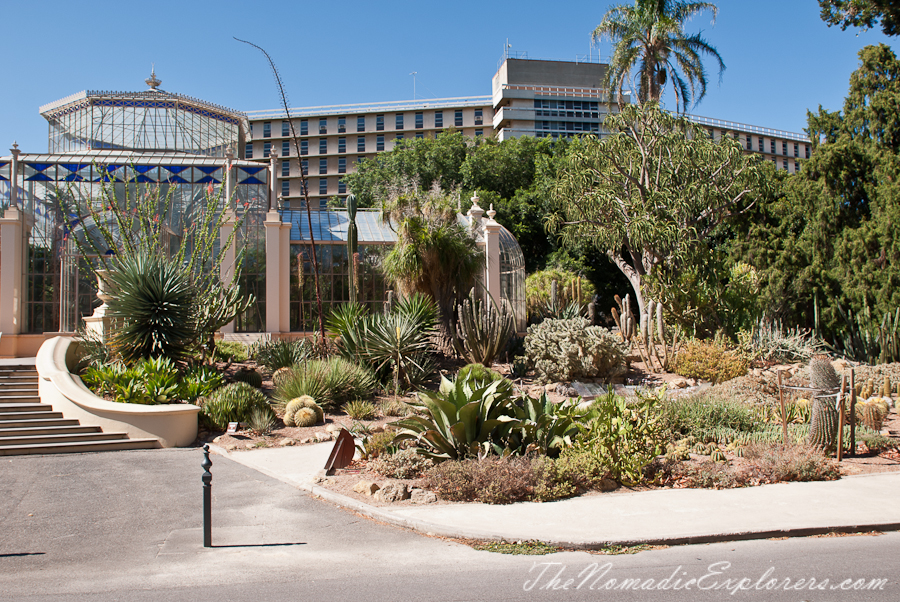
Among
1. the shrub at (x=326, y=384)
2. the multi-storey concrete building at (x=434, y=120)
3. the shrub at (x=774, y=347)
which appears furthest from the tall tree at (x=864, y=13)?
the multi-storey concrete building at (x=434, y=120)

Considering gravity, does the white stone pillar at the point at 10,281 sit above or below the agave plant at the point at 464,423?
above

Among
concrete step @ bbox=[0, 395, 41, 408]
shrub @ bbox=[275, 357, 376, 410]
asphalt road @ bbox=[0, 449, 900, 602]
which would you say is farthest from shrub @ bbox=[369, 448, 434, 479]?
concrete step @ bbox=[0, 395, 41, 408]

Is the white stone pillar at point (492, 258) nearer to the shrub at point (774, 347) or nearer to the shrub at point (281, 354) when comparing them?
the shrub at point (281, 354)

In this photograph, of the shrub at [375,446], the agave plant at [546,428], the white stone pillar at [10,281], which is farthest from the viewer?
the white stone pillar at [10,281]

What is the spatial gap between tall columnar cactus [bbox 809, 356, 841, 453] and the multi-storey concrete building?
57.7 metres

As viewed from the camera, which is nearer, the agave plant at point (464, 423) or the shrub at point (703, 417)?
the agave plant at point (464, 423)

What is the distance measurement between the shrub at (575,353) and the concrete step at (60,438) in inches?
331

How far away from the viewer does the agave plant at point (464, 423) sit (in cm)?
765

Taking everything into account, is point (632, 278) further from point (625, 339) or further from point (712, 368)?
point (712, 368)

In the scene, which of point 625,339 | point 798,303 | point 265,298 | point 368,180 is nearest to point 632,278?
point 625,339

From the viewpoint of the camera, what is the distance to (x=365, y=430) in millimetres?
9461

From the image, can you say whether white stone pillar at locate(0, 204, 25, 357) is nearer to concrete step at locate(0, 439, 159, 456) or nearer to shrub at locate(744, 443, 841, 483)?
concrete step at locate(0, 439, 159, 456)

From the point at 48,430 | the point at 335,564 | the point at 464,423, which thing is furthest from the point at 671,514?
the point at 48,430

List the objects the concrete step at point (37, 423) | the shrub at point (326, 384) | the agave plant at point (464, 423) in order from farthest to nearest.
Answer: the shrub at point (326, 384) < the concrete step at point (37, 423) < the agave plant at point (464, 423)
